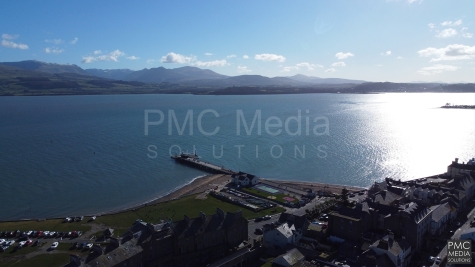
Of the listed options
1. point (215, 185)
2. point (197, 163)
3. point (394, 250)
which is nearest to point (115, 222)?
point (215, 185)

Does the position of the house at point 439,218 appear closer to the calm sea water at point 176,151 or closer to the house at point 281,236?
the house at point 281,236

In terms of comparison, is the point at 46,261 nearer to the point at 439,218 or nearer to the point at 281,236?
the point at 281,236

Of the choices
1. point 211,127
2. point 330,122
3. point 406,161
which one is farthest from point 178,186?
point 330,122

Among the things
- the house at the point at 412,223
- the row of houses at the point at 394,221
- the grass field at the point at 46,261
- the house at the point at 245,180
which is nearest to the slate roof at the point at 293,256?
the row of houses at the point at 394,221

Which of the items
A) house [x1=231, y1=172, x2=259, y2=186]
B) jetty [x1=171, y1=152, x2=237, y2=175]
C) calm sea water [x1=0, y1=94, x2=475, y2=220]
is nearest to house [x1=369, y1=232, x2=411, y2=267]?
house [x1=231, y1=172, x2=259, y2=186]

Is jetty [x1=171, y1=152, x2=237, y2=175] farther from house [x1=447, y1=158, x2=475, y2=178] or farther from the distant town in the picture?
house [x1=447, y1=158, x2=475, y2=178]

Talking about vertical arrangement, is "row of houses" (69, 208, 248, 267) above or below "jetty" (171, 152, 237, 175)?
above

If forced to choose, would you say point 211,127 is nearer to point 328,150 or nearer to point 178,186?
point 328,150
